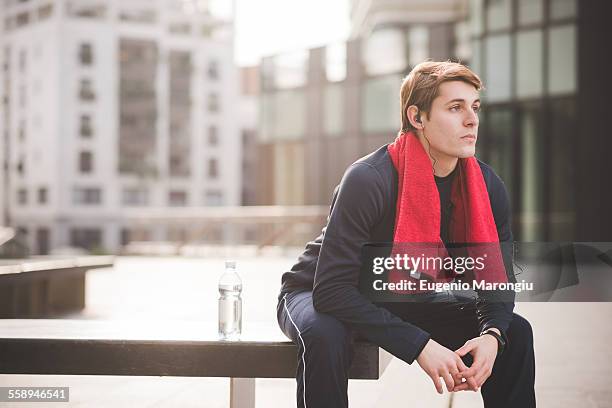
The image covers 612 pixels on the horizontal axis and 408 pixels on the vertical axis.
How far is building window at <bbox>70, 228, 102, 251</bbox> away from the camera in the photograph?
66.1m

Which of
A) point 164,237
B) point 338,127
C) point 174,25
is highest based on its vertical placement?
point 174,25

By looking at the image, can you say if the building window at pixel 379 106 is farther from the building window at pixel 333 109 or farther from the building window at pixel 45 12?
the building window at pixel 45 12

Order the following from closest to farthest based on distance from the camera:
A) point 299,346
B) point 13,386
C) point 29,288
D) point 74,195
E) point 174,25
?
1. point 299,346
2. point 13,386
3. point 29,288
4. point 74,195
5. point 174,25

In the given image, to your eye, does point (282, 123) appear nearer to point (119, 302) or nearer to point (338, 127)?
point (338, 127)

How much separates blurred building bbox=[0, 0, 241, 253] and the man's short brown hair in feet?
207

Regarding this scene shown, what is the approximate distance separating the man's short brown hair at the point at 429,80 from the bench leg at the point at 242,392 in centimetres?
129

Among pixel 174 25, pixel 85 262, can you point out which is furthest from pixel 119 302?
pixel 174 25

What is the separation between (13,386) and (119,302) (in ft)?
13.9

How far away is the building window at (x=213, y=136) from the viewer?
71125 millimetres

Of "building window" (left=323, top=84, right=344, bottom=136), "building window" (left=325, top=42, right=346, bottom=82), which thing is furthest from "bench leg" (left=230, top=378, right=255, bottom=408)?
"building window" (left=323, top=84, right=344, bottom=136)

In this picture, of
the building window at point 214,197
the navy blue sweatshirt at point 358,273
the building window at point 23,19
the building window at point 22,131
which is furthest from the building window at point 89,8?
the navy blue sweatshirt at point 358,273

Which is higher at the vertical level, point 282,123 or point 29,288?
point 282,123

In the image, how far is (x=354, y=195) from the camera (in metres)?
2.71

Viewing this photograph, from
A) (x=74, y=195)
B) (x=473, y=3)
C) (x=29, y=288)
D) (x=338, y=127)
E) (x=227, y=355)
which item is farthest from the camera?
(x=74, y=195)
